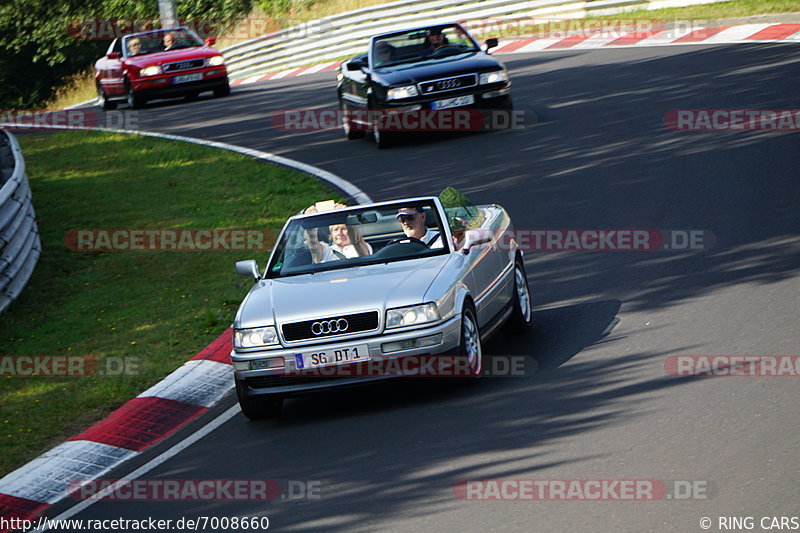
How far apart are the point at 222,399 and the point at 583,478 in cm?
374

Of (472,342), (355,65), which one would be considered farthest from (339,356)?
(355,65)

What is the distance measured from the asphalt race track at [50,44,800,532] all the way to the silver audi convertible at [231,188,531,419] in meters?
0.32

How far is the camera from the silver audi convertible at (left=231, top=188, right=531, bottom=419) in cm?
821

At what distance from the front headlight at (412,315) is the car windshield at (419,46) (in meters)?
11.5

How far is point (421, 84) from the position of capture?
60.3 ft

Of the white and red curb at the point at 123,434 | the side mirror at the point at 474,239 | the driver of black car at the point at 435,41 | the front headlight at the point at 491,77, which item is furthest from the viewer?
the driver of black car at the point at 435,41

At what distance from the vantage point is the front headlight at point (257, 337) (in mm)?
8321

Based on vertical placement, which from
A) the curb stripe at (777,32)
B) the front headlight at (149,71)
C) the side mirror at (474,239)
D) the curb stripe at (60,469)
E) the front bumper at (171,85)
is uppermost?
the side mirror at (474,239)

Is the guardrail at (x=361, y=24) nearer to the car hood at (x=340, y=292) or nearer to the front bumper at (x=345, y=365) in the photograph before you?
the car hood at (x=340, y=292)

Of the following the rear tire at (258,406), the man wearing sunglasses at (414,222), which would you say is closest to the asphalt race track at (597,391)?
the rear tire at (258,406)

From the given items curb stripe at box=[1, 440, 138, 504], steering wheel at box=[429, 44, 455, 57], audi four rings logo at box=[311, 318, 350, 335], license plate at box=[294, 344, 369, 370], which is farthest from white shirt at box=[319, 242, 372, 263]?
steering wheel at box=[429, 44, 455, 57]

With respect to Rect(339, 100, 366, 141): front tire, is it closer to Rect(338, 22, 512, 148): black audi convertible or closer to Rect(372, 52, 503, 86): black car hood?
Rect(338, 22, 512, 148): black audi convertible

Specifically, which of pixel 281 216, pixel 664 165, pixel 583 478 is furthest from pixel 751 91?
pixel 583 478

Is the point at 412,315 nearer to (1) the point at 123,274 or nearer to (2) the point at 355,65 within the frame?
(1) the point at 123,274
